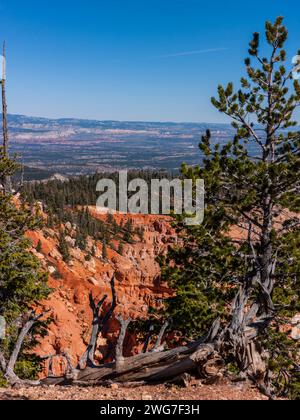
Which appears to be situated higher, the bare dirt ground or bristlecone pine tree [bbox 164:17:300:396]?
bristlecone pine tree [bbox 164:17:300:396]

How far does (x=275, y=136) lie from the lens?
45.5 feet

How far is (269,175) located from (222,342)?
247 inches

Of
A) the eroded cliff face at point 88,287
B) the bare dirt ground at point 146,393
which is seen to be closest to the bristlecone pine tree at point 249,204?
the bare dirt ground at point 146,393

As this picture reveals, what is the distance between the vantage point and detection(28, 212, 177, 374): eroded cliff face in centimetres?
3045

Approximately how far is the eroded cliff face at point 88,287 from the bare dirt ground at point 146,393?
1388cm

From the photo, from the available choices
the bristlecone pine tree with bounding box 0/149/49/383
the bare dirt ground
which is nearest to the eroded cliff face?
the bristlecone pine tree with bounding box 0/149/49/383

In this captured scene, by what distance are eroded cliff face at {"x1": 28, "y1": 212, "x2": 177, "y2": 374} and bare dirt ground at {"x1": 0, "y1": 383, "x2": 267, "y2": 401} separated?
13883 mm

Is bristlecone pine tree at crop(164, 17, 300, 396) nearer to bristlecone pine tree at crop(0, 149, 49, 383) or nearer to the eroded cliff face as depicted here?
bristlecone pine tree at crop(0, 149, 49, 383)

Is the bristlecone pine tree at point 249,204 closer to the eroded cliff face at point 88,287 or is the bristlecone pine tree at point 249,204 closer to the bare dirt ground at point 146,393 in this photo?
the bare dirt ground at point 146,393

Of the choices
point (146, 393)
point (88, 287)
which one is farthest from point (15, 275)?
point (88, 287)

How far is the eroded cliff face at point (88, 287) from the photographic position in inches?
1199

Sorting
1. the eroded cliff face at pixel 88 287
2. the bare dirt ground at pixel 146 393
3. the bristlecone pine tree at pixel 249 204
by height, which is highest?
the bristlecone pine tree at pixel 249 204
